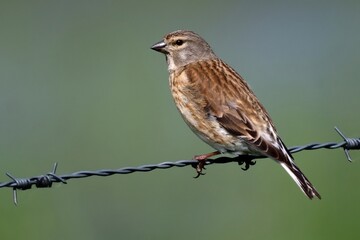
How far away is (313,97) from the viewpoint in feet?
50.4

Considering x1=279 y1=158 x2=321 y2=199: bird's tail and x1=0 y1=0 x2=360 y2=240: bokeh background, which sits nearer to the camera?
x1=279 y1=158 x2=321 y2=199: bird's tail

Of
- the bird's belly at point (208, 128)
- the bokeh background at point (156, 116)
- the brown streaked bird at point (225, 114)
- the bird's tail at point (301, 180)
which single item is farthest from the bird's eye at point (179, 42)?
the bokeh background at point (156, 116)

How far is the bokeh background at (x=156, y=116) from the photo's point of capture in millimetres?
11953

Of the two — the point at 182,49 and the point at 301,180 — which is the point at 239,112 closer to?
the point at 301,180

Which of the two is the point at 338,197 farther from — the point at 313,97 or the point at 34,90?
the point at 34,90

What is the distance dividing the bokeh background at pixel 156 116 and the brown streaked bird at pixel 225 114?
2.61 m

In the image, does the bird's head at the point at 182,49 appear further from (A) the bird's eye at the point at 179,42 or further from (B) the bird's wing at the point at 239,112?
(B) the bird's wing at the point at 239,112

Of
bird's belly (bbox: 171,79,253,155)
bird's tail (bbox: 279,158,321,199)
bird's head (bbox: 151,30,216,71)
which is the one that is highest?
bird's head (bbox: 151,30,216,71)

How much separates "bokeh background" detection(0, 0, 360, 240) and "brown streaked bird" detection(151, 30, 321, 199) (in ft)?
8.56

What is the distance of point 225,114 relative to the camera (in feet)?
29.5

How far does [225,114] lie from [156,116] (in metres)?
5.92

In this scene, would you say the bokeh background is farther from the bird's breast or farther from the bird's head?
the bird's breast

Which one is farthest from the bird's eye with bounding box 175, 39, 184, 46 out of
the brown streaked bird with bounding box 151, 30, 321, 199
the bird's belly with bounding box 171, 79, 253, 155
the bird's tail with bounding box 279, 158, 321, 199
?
the bird's tail with bounding box 279, 158, 321, 199

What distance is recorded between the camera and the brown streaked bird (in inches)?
342
